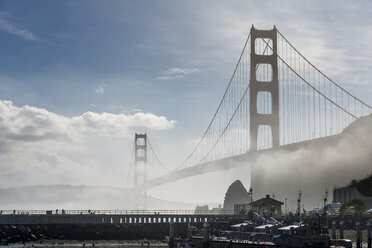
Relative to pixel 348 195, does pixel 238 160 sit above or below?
above

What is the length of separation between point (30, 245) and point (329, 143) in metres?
62.3

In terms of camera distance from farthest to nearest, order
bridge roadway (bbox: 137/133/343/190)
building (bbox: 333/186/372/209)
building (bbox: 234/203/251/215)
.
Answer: building (bbox: 333/186/372/209) < bridge roadway (bbox: 137/133/343/190) < building (bbox: 234/203/251/215)

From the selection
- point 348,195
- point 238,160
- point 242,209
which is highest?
point 238,160

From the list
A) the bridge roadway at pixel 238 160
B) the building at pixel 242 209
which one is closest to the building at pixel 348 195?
the bridge roadway at pixel 238 160

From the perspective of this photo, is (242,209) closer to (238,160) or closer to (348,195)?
(238,160)

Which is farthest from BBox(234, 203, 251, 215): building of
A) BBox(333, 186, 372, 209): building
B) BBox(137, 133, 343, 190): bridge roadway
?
BBox(333, 186, 372, 209): building

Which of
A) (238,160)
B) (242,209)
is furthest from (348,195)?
(242,209)

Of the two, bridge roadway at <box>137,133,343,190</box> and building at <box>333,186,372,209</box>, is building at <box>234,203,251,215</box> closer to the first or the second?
bridge roadway at <box>137,133,343,190</box>

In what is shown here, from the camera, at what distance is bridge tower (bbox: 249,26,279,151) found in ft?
458

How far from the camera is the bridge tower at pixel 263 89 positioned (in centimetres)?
13962

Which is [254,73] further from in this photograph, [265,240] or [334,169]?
[265,240]

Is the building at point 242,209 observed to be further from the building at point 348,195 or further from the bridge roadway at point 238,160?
the building at point 348,195

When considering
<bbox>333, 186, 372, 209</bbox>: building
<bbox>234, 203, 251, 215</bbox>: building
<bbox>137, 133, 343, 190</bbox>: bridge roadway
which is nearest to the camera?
<bbox>234, 203, 251, 215</bbox>: building

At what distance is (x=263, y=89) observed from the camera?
477 ft
